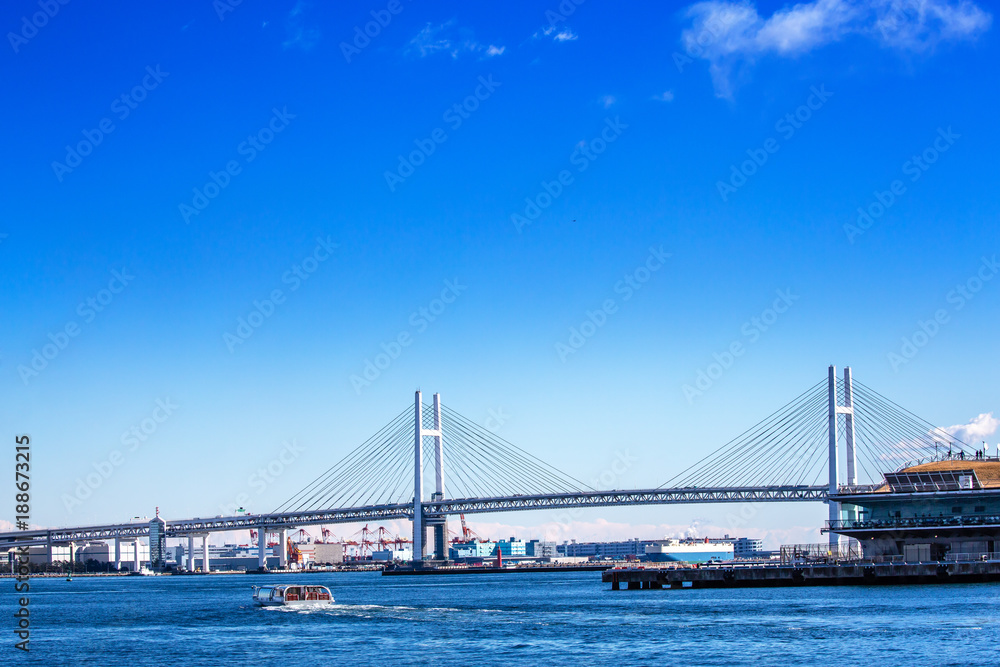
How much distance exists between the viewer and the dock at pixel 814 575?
2197 inches

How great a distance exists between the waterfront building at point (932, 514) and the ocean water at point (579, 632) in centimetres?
471

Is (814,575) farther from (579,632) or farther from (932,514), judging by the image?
(579,632)

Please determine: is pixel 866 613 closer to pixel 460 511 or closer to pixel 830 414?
pixel 830 414

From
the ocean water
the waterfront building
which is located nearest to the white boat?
the ocean water

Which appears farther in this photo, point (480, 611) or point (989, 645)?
point (480, 611)

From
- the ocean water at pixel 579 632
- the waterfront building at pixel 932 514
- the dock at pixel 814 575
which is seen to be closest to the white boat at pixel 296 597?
the ocean water at pixel 579 632

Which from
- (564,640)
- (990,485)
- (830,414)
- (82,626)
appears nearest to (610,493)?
(830,414)

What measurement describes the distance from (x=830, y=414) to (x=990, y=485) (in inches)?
1175

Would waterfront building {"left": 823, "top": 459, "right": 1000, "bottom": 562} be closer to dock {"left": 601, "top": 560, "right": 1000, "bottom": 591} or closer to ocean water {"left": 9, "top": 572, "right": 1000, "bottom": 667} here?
dock {"left": 601, "top": 560, "right": 1000, "bottom": 591}

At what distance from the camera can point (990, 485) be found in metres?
58.2

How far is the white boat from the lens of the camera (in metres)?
58.2


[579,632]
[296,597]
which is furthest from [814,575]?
[296,597]

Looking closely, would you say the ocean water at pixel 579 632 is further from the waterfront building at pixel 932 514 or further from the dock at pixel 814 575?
the waterfront building at pixel 932 514

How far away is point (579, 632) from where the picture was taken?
4084 centimetres
